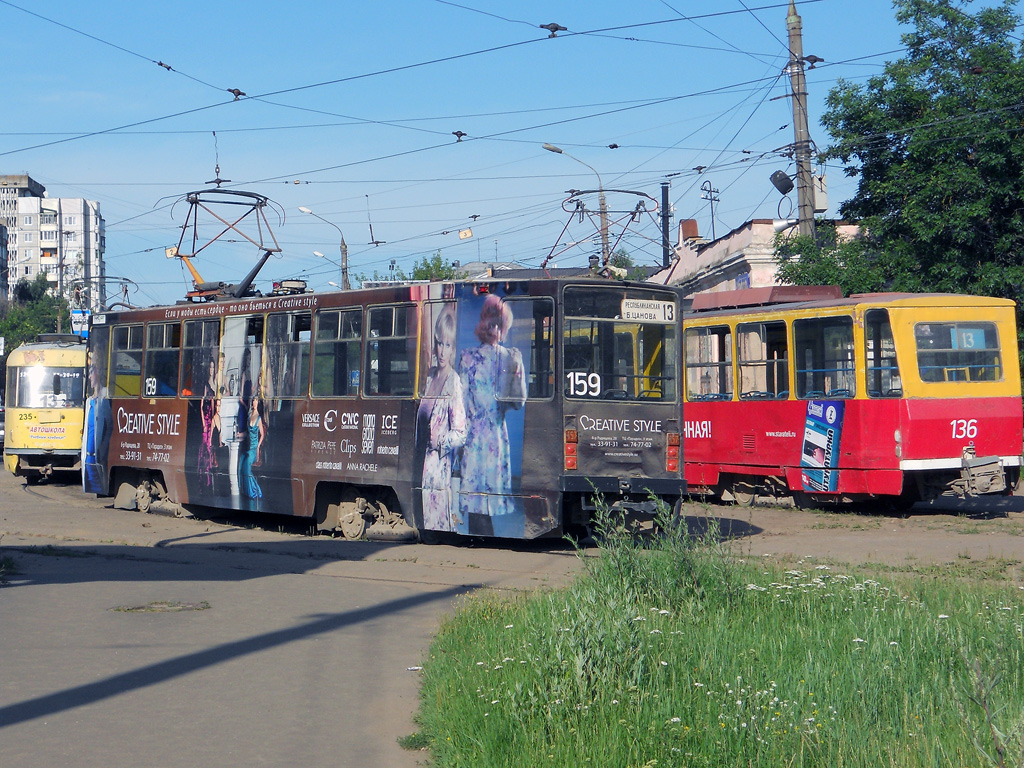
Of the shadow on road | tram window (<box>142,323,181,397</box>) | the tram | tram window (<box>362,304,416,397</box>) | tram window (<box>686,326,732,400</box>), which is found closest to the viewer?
the shadow on road

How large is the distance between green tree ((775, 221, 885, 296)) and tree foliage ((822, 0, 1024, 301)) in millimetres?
316

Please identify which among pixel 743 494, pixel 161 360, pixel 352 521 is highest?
pixel 161 360

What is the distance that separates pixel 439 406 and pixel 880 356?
6.42m

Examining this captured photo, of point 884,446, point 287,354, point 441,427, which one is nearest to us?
point 441,427

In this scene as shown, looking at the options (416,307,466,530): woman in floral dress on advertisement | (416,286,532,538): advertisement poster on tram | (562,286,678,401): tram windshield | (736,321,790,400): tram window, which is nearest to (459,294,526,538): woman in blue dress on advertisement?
(416,286,532,538): advertisement poster on tram

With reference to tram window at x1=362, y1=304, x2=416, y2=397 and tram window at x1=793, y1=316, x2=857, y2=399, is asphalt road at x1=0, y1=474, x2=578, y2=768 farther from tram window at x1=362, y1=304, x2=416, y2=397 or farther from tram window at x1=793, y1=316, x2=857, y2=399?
tram window at x1=793, y1=316, x2=857, y2=399

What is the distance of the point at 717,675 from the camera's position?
562 cm

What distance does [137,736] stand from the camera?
581cm

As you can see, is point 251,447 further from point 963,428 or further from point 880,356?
point 963,428

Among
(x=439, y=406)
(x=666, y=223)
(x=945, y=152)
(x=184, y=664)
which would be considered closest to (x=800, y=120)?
(x=945, y=152)

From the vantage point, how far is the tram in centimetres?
2520

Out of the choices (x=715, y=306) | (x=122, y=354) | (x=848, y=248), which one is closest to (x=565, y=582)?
(x=715, y=306)

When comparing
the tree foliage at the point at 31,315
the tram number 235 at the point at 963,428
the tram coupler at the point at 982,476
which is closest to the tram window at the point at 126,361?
the tram number 235 at the point at 963,428

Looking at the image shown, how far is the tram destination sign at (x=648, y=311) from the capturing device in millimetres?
12852
